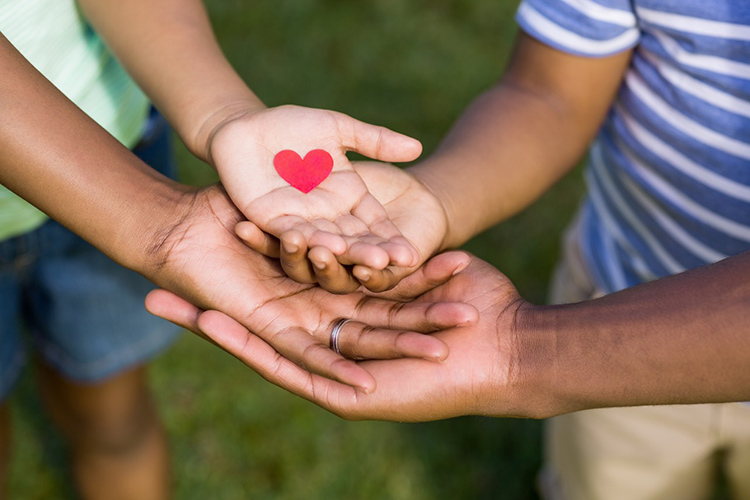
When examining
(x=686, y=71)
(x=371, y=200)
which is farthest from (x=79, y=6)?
(x=686, y=71)

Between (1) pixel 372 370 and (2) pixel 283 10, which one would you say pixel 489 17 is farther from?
(1) pixel 372 370

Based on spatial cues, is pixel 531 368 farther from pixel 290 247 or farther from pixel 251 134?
pixel 251 134

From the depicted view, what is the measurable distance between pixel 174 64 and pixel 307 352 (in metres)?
0.70

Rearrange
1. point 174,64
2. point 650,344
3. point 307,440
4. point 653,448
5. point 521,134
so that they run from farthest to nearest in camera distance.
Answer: point 307,440, point 653,448, point 521,134, point 174,64, point 650,344

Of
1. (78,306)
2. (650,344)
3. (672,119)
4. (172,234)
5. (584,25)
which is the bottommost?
(78,306)

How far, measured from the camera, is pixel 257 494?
2820 millimetres

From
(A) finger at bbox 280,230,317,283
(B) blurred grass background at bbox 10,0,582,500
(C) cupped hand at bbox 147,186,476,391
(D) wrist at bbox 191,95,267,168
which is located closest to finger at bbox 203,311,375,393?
(C) cupped hand at bbox 147,186,476,391

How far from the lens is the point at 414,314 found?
1583mm

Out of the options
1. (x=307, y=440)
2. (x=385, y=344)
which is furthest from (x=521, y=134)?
(x=307, y=440)

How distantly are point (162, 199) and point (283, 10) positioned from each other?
3635 mm

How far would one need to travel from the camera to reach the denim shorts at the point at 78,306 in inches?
81.3

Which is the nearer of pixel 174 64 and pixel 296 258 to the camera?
pixel 296 258

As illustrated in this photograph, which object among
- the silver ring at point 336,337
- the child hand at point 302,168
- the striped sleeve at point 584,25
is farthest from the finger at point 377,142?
the striped sleeve at point 584,25

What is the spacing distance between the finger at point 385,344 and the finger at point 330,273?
0.27 feet
